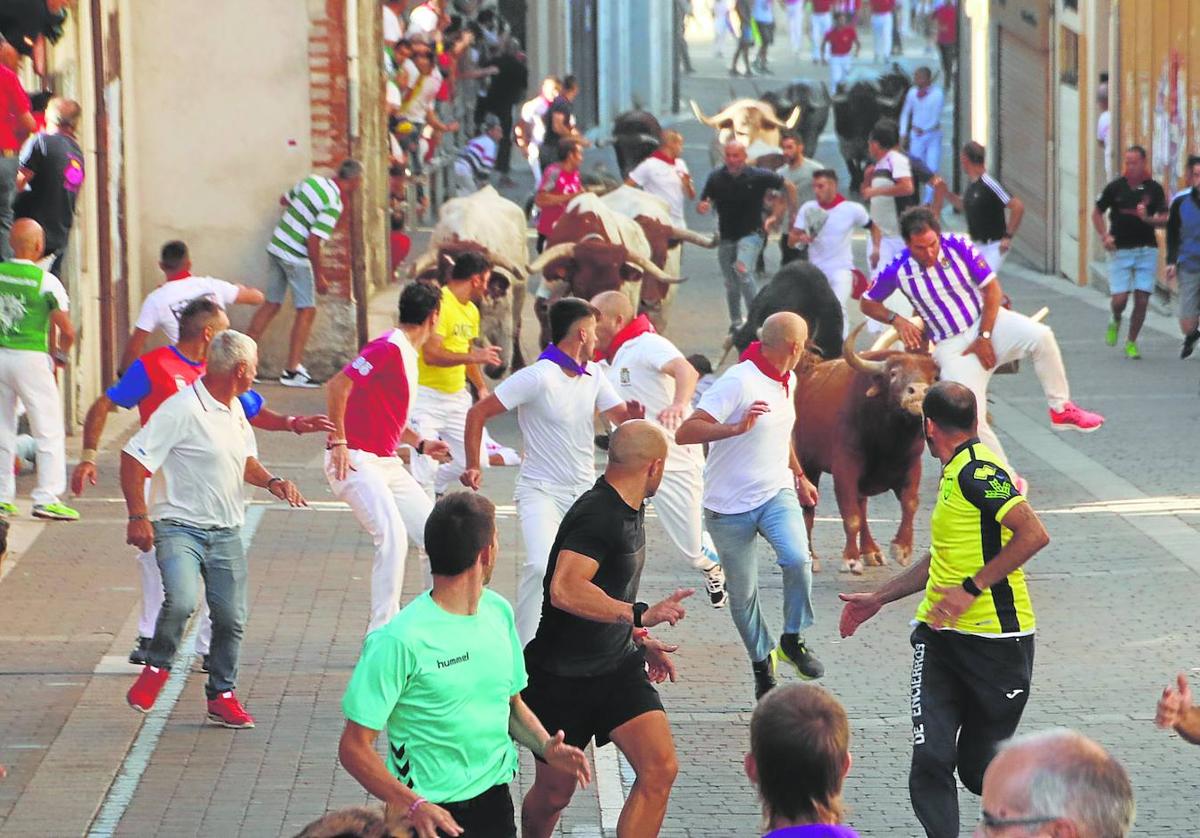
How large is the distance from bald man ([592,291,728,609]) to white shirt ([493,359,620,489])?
80cm

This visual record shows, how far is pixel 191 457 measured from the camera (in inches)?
368

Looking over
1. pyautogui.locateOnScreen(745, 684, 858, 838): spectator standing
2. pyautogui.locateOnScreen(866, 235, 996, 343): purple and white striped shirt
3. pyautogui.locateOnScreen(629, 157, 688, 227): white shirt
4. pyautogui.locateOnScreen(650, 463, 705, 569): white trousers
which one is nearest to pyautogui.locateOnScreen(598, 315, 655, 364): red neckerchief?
pyautogui.locateOnScreen(650, 463, 705, 569): white trousers

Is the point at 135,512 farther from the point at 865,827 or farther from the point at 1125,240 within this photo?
the point at 1125,240

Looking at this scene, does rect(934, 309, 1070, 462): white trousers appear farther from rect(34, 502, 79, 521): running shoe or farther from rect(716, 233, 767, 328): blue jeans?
rect(716, 233, 767, 328): blue jeans

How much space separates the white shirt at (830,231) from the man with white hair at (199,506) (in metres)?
10.8

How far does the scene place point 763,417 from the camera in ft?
33.1

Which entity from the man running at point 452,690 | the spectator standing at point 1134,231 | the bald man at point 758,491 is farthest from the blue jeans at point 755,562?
the spectator standing at point 1134,231

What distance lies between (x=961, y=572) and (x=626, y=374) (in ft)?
14.7

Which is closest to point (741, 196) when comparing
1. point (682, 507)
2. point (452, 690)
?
point (682, 507)

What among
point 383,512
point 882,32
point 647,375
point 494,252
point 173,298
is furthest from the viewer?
point 882,32

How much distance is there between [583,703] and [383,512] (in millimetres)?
3152

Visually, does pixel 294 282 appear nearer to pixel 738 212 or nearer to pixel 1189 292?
pixel 738 212

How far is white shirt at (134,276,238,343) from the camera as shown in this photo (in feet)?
51.4

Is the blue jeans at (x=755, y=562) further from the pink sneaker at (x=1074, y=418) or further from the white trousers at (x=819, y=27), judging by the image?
the white trousers at (x=819, y=27)
